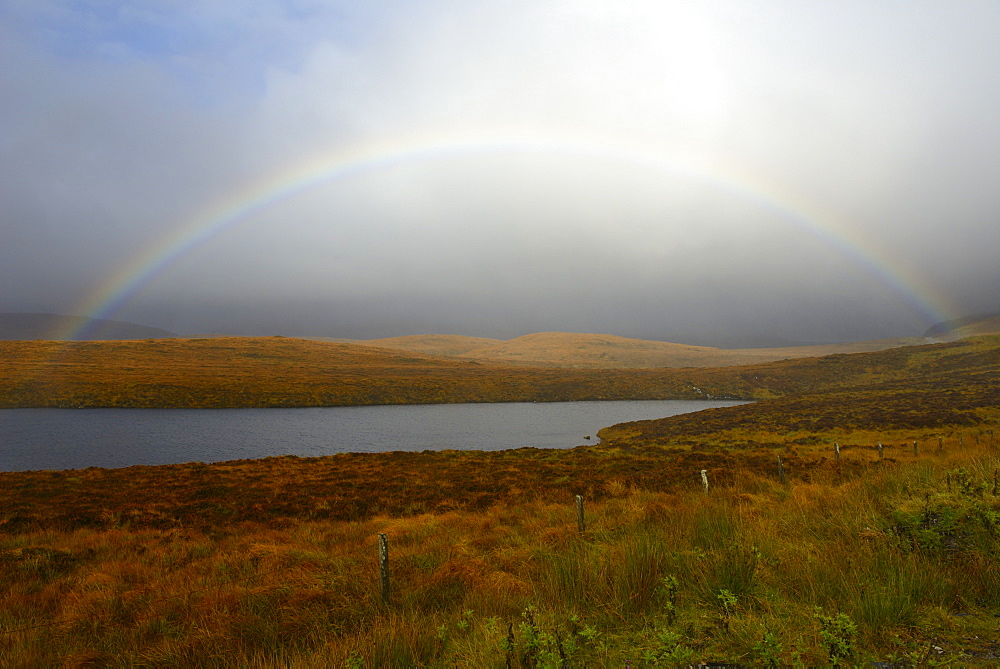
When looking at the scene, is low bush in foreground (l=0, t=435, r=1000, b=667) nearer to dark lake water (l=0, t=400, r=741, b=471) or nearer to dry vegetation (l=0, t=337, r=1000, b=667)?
dry vegetation (l=0, t=337, r=1000, b=667)

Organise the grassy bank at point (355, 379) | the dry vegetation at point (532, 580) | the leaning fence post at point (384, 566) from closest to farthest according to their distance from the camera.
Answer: the dry vegetation at point (532, 580), the leaning fence post at point (384, 566), the grassy bank at point (355, 379)

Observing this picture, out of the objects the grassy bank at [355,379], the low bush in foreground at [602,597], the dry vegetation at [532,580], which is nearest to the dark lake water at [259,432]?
the grassy bank at [355,379]

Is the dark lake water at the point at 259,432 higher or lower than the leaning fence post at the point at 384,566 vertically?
lower

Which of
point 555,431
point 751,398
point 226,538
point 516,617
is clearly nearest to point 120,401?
point 555,431

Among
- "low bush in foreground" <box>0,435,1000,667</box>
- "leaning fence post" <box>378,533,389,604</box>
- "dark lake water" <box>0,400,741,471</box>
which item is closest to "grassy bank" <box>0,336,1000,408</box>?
"dark lake water" <box>0,400,741,471</box>

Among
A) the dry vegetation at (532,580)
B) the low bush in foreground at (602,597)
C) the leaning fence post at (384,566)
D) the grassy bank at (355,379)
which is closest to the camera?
the low bush in foreground at (602,597)

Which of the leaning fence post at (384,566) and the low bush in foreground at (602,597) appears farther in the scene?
the leaning fence post at (384,566)

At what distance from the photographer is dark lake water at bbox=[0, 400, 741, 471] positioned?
38469mm

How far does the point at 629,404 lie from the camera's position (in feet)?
294

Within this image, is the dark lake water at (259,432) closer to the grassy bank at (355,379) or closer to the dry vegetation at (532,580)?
the grassy bank at (355,379)

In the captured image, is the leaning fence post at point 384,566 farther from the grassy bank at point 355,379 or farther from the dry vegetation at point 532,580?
the grassy bank at point 355,379

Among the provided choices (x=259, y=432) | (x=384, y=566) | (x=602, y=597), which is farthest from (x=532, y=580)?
(x=259, y=432)

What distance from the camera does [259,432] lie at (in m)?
51.5

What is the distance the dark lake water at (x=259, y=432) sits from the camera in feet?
126
